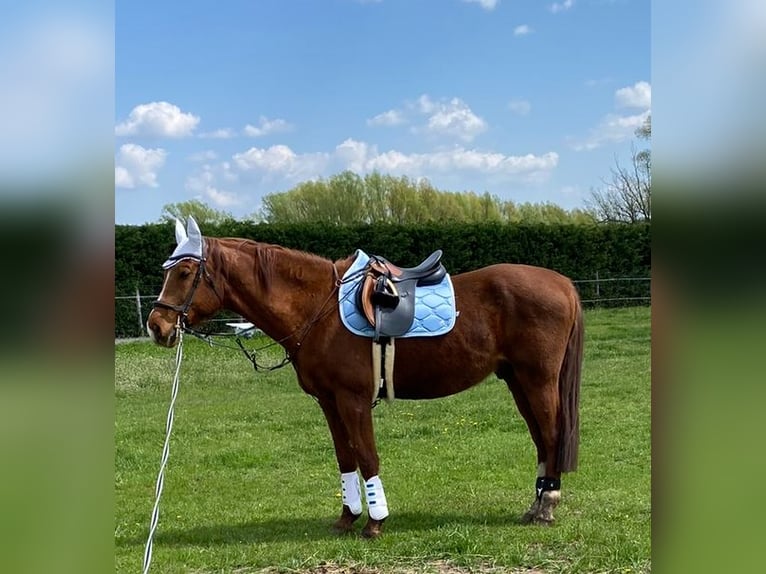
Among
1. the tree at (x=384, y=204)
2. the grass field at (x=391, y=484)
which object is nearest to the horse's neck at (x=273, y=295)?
the grass field at (x=391, y=484)

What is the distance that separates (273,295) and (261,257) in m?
0.27

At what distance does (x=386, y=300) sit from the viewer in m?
4.24

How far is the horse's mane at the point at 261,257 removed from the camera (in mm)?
4164

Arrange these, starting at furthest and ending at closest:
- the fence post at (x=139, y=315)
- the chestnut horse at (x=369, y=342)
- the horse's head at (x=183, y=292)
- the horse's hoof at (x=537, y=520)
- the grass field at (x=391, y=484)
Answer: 1. the fence post at (x=139, y=315)
2. the horse's hoof at (x=537, y=520)
3. the chestnut horse at (x=369, y=342)
4. the horse's head at (x=183, y=292)
5. the grass field at (x=391, y=484)

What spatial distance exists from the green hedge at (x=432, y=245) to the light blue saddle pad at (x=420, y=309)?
37.6ft

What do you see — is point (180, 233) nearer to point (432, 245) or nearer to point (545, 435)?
point (545, 435)

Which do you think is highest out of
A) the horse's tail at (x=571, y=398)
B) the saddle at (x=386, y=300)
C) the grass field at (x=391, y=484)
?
the saddle at (x=386, y=300)

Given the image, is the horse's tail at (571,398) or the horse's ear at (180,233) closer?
the horse's ear at (180,233)

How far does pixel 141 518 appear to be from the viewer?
4961mm

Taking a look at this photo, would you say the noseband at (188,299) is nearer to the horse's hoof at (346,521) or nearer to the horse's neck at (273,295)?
the horse's neck at (273,295)

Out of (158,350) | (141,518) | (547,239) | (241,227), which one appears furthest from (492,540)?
(547,239)

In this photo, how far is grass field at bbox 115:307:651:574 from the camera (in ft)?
12.6

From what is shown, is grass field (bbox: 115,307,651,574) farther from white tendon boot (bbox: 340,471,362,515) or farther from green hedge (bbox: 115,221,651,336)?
green hedge (bbox: 115,221,651,336)
